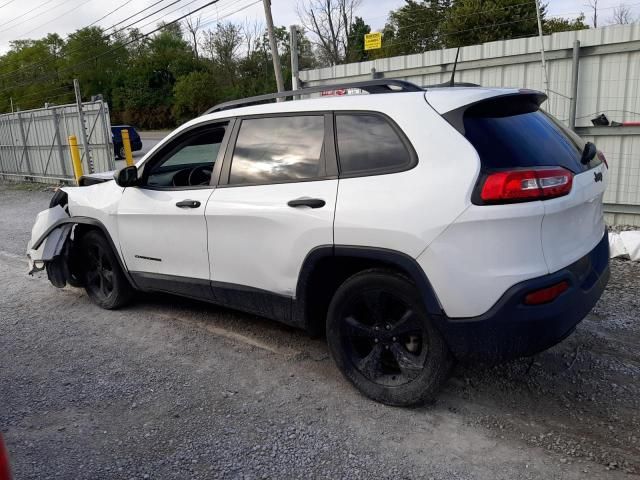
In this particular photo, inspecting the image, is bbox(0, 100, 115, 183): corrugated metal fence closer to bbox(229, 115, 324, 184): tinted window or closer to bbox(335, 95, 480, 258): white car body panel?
bbox(229, 115, 324, 184): tinted window

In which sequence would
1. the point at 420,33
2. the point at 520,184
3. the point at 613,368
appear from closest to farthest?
the point at 520,184 < the point at 613,368 < the point at 420,33

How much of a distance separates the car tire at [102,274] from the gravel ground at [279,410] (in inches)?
17.0

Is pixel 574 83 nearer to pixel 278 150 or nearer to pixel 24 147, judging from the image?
pixel 278 150

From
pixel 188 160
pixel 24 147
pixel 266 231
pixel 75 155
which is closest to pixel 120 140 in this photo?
pixel 24 147

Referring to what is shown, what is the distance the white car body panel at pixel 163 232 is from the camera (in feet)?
13.2

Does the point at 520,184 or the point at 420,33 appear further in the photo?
the point at 420,33

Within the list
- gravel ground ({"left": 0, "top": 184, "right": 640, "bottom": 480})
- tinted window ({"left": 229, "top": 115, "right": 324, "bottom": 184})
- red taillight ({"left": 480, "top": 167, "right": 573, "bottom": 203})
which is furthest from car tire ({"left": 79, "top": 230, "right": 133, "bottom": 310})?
red taillight ({"left": 480, "top": 167, "right": 573, "bottom": 203})

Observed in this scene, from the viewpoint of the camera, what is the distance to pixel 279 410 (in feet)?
10.8

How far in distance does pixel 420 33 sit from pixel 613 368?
4337cm

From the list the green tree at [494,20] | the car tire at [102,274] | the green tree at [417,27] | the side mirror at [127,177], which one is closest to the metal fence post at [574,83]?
the side mirror at [127,177]

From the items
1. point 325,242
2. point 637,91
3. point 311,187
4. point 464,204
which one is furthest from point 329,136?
point 637,91

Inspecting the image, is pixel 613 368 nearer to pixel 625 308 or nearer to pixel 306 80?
pixel 625 308

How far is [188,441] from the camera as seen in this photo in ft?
9.87

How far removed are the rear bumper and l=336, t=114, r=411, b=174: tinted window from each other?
0.90 m
